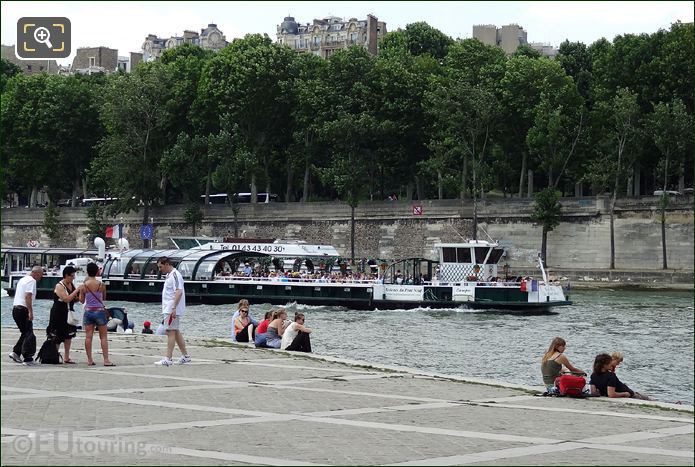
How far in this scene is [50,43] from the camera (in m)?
12.9

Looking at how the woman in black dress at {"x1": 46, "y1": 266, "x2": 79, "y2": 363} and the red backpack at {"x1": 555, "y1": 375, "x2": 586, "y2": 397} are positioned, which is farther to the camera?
the woman in black dress at {"x1": 46, "y1": 266, "x2": 79, "y2": 363}

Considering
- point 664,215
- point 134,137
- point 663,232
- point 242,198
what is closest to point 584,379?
point 663,232

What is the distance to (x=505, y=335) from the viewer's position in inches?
1788

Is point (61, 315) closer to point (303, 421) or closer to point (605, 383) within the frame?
point (303, 421)

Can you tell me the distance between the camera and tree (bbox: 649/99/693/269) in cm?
7425

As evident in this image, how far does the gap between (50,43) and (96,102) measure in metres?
92.1

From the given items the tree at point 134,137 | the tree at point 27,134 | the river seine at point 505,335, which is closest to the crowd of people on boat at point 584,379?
the river seine at point 505,335

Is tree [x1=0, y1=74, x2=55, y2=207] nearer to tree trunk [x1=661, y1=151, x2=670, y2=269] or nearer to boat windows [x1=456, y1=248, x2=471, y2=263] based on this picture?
tree trunk [x1=661, y1=151, x2=670, y2=269]

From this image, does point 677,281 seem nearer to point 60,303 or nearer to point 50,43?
point 60,303

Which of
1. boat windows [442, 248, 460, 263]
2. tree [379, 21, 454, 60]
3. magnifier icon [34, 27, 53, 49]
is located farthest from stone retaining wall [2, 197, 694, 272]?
magnifier icon [34, 27, 53, 49]

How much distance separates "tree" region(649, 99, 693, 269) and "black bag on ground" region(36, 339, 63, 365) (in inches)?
2280

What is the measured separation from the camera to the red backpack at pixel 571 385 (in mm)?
19594

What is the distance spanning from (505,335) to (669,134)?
33344 mm

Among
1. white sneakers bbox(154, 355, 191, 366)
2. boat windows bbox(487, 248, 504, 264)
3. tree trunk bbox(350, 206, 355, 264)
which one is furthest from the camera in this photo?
tree trunk bbox(350, 206, 355, 264)
